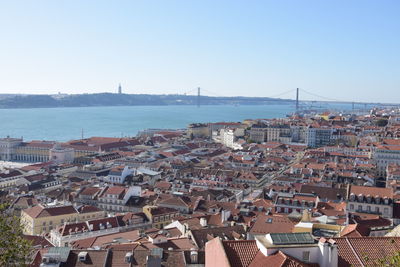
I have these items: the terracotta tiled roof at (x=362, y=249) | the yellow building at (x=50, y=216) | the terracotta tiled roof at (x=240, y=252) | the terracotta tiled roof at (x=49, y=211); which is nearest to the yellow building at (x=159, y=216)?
the yellow building at (x=50, y=216)

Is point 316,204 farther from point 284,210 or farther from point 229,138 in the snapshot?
point 229,138

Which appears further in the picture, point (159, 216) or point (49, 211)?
point (49, 211)

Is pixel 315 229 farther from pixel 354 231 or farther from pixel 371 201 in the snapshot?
pixel 371 201

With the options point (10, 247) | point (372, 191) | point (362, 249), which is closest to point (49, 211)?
point (372, 191)

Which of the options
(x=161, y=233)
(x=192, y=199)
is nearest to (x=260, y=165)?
(x=192, y=199)

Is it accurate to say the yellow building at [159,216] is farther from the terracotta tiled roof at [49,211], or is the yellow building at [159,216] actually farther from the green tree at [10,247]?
the green tree at [10,247]

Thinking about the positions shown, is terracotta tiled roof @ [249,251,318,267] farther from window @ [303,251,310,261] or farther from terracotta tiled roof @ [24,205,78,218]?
terracotta tiled roof @ [24,205,78,218]

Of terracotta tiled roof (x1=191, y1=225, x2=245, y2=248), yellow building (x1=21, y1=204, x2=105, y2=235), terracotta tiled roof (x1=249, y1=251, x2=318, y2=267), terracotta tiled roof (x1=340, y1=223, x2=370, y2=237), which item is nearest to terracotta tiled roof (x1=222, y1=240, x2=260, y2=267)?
terracotta tiled roof (x1=249, y1=251, x2=318, y2=267)
